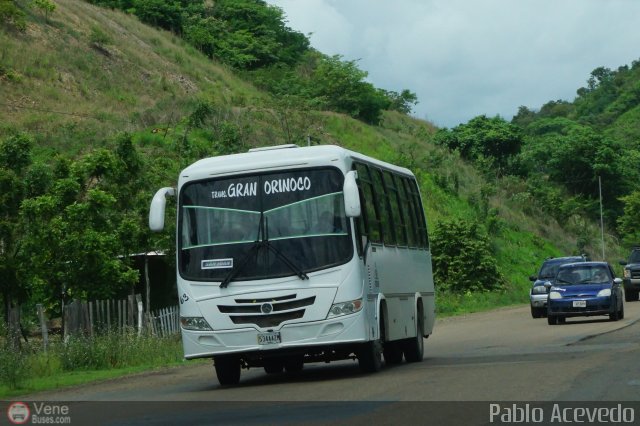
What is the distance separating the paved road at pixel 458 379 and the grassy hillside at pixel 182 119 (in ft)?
61.9

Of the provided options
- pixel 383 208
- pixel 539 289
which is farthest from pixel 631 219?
pixel 383 208

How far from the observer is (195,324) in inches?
664

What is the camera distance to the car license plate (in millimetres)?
16359

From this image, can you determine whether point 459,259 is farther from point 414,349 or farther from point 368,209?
point 368,209

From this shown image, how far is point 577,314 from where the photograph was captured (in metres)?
30.4

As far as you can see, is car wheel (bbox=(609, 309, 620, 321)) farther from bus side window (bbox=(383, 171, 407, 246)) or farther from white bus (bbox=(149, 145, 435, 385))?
white bus (bbox=(149, 145, 435, 385))

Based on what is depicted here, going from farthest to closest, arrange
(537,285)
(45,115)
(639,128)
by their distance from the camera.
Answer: (639,128), (45,115), (537,285)

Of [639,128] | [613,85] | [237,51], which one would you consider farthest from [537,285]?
[613,85]

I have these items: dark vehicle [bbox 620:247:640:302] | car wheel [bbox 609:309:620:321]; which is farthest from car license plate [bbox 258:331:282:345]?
dark vehicle [bbox 620:247:640:302]

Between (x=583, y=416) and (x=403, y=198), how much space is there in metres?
10.5

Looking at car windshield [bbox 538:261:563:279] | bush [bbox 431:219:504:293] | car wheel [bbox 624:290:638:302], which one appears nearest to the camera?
car windshield [bbox 538:261:563:279]

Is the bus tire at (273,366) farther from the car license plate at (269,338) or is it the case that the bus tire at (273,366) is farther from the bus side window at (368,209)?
the bus side window at (368,209)

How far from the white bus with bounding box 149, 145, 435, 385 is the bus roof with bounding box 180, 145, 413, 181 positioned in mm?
15

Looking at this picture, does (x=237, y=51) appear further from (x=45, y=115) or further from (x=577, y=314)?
(x=577, y=314)
